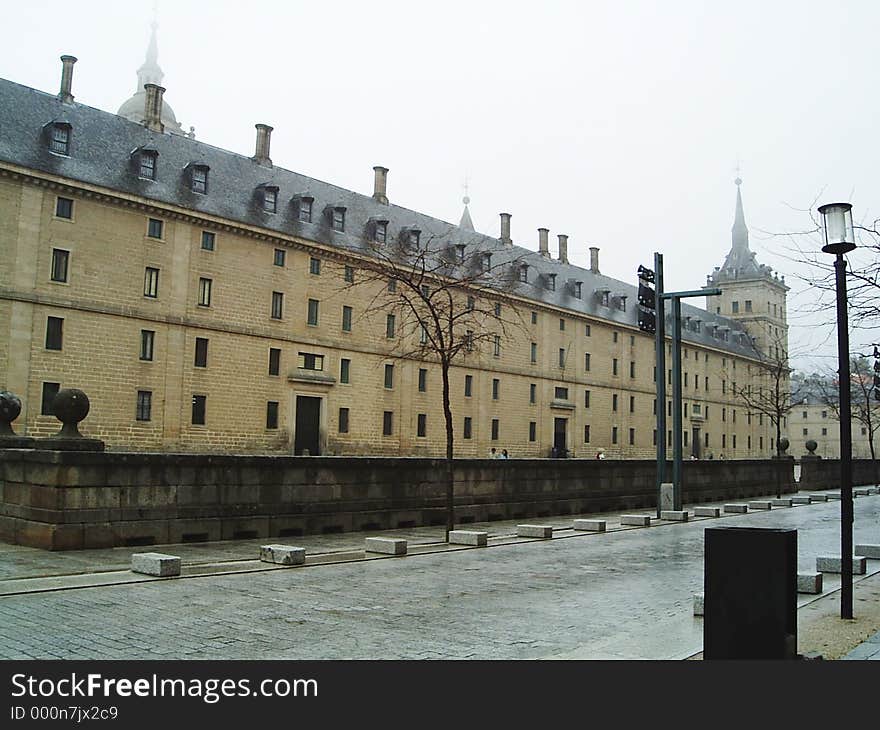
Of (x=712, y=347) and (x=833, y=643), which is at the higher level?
(x=712, y=347)

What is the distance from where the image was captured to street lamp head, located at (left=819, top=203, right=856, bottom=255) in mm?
8469

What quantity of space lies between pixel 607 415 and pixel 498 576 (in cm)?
6372

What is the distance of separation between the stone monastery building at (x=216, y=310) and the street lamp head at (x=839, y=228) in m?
17.0

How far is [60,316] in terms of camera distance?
38.0 metres

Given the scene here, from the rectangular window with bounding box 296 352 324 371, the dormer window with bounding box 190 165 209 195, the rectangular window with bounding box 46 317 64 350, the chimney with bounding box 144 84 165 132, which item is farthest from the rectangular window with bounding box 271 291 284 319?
the rectangular window with bounding box 46 317 64 350

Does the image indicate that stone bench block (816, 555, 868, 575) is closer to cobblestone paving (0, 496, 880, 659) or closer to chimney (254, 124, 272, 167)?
cobblestone paving (0, 496, 880, 659)

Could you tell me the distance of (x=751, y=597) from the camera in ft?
19.4

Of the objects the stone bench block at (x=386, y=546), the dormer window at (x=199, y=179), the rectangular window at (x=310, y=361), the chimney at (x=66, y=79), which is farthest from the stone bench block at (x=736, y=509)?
the chimney at (x=66, y=79)

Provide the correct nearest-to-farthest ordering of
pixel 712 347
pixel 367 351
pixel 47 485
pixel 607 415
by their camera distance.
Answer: pixel 47 485
pixel 367 351
pixel 607 415
pixel 712 347

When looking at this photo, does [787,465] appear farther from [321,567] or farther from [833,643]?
[833,643]

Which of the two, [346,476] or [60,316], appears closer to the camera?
[346,476]

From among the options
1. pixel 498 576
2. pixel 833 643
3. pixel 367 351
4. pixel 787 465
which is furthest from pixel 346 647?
pixel 367 351

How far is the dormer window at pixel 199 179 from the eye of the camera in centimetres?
4494

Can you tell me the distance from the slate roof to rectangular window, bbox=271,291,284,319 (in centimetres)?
353
